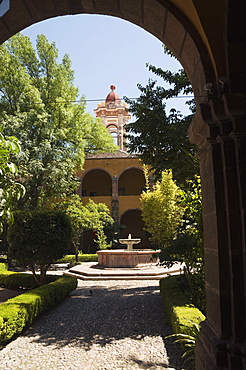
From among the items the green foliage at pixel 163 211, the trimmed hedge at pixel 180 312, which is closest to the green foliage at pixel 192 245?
the trimmed hedge at pixel 180 312

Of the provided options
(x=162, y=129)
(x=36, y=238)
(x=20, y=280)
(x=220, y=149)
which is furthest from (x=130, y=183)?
(x=220, y=149)

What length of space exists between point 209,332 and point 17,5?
3.74 m

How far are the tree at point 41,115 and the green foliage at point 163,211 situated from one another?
485cm

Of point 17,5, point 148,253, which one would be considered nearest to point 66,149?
point 148,253

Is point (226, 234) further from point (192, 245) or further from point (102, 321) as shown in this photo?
point (102, 321)

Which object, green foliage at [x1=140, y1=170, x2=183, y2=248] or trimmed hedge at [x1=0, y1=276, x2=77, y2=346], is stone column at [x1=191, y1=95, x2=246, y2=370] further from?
green foliage at [x1=140, y1=170, x2=183, y2=248]

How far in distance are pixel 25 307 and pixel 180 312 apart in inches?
114

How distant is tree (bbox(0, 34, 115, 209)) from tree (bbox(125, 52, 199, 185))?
28.0 feet

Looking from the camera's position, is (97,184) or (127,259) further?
(97,184)

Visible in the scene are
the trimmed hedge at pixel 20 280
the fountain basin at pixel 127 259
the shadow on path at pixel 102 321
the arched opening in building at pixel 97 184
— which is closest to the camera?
the shadow on path at pixel 102 321

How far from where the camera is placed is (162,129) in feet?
25.0

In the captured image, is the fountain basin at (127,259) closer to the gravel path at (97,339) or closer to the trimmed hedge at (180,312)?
the gravel path at (97,339)

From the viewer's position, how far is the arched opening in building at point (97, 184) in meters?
27.6

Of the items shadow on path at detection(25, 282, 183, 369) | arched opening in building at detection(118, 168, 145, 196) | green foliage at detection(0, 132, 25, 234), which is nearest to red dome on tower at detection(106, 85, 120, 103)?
arched opening in building at detection(118, 168, 145, 196)
